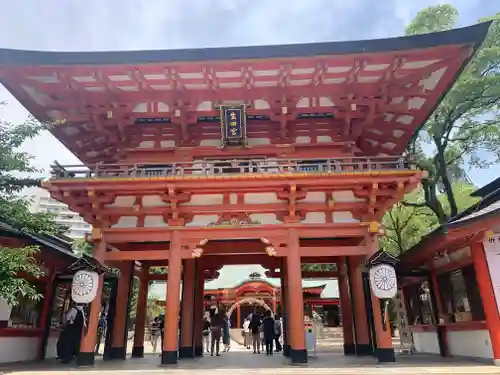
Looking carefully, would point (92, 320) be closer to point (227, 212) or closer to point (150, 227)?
point (150, 227)

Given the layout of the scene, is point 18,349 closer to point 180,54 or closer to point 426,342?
point 180,54

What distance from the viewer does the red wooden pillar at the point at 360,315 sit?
11352 millimetres

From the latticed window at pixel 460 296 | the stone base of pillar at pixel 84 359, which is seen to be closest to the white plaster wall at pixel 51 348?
the stone base of pillar at pixel 84 359


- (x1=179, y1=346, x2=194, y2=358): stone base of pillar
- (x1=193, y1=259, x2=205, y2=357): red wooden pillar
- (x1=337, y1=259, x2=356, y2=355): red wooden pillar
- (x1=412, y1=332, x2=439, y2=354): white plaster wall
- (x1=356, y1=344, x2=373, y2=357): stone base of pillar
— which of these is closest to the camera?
(x1=356, y1=344, x2=373, y2=357): stone base of pillar

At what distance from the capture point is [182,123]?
1129cm

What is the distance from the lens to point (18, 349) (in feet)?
35.1

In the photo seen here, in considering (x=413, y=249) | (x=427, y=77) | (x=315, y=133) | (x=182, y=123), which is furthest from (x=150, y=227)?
(x=427, y=77)

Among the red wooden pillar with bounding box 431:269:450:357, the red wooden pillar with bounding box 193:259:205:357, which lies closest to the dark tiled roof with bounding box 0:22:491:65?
the red wooden pillar with bounding box 193:259:205:357

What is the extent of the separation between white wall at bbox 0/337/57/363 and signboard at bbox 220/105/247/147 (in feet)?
26.2

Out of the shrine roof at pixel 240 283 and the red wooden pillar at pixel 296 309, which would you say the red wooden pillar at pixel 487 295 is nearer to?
the red wooden pillar at pixel 296 309

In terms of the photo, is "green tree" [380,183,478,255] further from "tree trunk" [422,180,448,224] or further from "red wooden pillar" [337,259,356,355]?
"red wooden pillar" [337,259,356,355]

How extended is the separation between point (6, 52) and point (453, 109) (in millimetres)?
16628

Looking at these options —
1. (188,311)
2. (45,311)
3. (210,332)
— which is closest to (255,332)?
(210,332)

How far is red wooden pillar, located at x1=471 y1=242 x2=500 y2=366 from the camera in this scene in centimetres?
845
